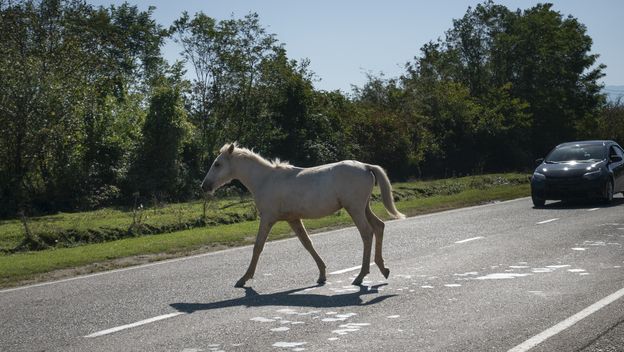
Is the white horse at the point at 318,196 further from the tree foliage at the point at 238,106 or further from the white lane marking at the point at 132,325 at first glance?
the tree foliage at the point at 238,106

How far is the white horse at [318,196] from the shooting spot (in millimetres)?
11594

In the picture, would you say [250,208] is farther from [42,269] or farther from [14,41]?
[14,41]

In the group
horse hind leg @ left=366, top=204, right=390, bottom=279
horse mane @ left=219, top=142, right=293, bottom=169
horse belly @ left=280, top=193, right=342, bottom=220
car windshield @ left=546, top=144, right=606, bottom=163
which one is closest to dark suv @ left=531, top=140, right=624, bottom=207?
car windshield @ left=546, top=144, right=606, bottom=163

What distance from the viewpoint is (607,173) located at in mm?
23438

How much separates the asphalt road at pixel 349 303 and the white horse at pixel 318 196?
625 mm

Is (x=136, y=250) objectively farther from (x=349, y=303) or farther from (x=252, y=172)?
(x=349, y=303)

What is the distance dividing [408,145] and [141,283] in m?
29.9

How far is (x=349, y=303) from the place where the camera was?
9.59 metres

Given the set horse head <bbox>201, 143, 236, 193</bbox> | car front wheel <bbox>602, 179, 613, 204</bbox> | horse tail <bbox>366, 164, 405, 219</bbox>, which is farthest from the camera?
car front wheel <bbox>602, 179, 613, 204</bbox>

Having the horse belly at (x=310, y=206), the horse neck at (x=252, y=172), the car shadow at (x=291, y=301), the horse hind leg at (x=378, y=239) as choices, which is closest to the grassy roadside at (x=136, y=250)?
the horse neck at (x=252, y=172)

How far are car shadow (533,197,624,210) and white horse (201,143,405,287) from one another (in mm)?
12699

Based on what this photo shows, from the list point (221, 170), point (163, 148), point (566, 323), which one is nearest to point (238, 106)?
point (163, 148)

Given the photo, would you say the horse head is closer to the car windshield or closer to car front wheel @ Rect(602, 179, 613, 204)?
car front wheel @ Rect(602, 179, 613, 204)

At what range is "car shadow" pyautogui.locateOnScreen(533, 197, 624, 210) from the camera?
76.1 ft
